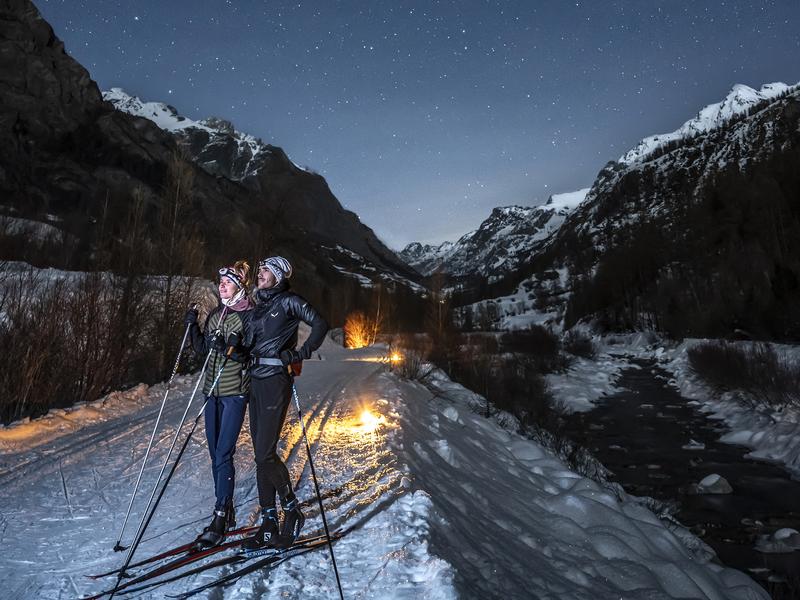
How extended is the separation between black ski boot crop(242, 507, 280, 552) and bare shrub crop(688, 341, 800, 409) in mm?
18091

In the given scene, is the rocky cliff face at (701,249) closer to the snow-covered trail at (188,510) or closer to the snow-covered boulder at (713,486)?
the snow-covered boulder at (713,486)

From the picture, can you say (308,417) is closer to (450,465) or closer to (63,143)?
(450,465)

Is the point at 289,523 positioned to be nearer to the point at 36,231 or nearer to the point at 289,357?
the point at 289,357

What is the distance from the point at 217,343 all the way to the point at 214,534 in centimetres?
167

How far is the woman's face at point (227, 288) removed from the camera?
14.3 ft

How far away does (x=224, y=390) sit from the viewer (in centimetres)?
426

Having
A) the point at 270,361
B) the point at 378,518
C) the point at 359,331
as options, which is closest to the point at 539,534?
the point at 378,518

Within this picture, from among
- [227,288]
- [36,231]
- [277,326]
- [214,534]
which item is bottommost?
[214,534]

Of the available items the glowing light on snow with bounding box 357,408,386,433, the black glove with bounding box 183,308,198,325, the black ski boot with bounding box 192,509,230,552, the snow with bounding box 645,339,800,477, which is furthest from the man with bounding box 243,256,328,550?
the snow with bounding box 645,339,800,477

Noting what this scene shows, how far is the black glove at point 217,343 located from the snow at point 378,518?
1.79 m

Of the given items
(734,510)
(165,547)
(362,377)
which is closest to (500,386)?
(362,377)

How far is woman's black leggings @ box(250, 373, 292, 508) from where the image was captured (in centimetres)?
396

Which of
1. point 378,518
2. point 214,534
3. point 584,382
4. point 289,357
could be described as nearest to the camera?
point 289,357

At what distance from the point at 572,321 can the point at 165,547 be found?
97166 mm
